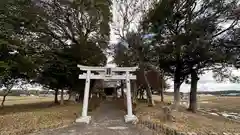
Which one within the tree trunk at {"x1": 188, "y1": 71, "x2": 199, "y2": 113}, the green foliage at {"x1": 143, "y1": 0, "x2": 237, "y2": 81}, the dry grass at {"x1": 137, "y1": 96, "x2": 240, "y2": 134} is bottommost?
the dry grass at {"x1": 137, "y1": 96, "x2": 240, "y2": 134}

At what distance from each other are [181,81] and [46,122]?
36.0 ft

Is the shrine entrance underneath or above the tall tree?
underneath

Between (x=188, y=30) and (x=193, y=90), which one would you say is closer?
(x=188, y=30)

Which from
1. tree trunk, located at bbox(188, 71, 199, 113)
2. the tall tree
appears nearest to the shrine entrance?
tree trunk, located at bbox(188, 71, 199, 113)

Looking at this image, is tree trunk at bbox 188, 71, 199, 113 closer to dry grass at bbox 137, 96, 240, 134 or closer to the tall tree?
the tall tree

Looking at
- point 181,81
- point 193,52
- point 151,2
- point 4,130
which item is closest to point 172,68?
point 181,81

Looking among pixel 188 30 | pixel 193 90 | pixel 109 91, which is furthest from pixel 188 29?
pixel 109 91

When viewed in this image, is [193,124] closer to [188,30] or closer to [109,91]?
[188,30]

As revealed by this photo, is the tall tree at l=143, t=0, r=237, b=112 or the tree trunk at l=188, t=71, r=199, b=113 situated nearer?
the tall tree at l=143, t=0, r=237, b=112

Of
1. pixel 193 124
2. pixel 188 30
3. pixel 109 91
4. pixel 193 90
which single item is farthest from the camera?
pixel 109 91

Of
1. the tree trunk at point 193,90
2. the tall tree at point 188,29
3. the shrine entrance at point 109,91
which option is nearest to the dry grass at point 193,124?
the tall tree at point 188,29

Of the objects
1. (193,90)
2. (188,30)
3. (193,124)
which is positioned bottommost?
(193,124)

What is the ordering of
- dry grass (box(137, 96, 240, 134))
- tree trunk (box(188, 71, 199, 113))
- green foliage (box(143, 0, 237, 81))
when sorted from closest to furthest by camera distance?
dry grass (box(137, 96, 240, 134)), green foliage (box(143, 0, 237, 81)), tree trunk (box(188, 71, 199, 113))

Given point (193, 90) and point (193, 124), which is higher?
point (193, 90)
